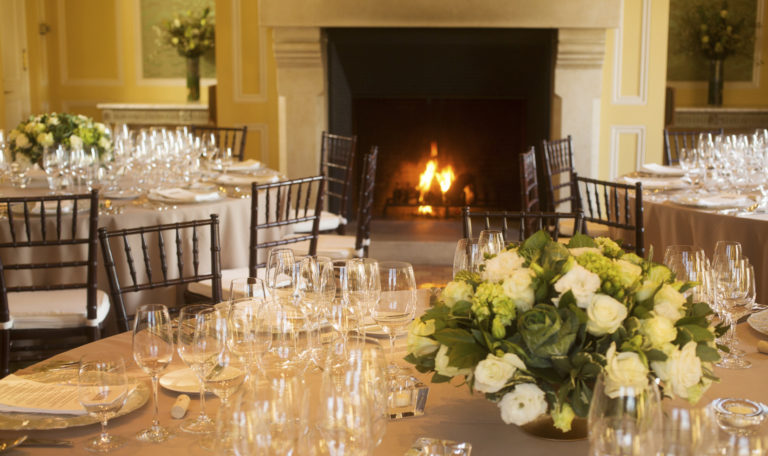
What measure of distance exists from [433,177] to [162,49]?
11.4 feet

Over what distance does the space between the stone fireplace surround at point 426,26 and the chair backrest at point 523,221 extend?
864mm

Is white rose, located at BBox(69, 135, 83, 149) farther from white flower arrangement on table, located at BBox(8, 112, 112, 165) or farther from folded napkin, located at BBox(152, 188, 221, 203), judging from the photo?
folded napkin, located at BBox(152, 188, 221, 203)

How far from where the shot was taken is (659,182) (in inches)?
177

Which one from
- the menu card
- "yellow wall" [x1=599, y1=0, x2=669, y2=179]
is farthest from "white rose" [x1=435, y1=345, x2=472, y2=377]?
"yellow wall" [x1=599, y1=0, x2=669, y2=179]

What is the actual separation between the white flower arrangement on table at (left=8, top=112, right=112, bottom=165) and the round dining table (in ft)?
9.02

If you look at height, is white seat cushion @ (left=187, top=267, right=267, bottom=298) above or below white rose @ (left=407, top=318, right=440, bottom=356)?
below

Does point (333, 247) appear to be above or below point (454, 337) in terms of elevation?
below

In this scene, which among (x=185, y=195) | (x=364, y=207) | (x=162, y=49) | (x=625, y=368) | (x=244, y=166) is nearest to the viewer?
(x=625, y=368)

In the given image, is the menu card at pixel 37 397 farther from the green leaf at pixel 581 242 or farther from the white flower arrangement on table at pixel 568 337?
the green leaf at pixel 581 242

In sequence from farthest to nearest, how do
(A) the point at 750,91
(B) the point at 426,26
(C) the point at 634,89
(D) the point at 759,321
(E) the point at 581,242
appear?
(A) the point at 750,91, (C) the point at 634,89, (B) the point at 426,26, (D) the point at 759,321, (E) the point at 581,242

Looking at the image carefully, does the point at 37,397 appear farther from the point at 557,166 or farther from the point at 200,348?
the point at 557,166

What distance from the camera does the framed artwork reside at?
27.3ft

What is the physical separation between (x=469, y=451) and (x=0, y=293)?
2287 mm

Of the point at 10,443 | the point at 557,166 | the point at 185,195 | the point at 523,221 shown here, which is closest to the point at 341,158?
the point at 557,166
